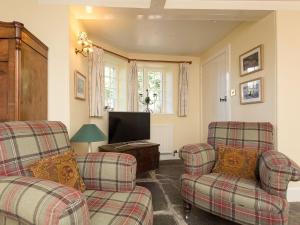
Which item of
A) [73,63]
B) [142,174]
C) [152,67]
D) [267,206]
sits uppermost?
[152,67]

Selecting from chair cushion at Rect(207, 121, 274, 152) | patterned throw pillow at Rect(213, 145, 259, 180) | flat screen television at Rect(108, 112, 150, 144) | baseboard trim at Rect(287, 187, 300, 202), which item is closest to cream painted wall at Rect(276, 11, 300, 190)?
baseboard trim at Rect(287, 187, 300, 202)

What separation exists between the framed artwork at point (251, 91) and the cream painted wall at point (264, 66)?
56 millimetres

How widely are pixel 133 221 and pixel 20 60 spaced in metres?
1.49

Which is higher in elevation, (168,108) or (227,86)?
(227,86)

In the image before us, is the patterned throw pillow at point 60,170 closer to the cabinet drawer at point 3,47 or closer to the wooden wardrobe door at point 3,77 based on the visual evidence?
the wooden wardrobe door at point 3,77

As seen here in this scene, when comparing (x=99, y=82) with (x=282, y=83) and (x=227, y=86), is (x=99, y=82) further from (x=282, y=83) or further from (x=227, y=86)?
(x=282, y=83)

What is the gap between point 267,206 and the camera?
5.07 feet

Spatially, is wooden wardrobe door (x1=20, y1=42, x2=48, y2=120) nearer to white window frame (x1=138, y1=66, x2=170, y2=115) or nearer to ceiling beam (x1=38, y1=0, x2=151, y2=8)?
ceiling beam (x1=38, y1=0, x2=151, y2=8)

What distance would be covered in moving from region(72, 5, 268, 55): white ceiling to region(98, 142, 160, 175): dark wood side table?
1813 mm

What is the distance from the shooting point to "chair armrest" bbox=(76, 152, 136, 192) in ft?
4.96

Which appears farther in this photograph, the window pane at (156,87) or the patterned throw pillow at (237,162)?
the window pane at (156,87)

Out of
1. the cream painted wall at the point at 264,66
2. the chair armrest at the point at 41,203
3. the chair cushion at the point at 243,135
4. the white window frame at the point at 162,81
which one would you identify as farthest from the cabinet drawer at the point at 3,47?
the white window frame at the point at 162,81

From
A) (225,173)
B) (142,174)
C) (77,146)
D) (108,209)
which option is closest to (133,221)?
(108,209)

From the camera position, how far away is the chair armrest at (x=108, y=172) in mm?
1512
